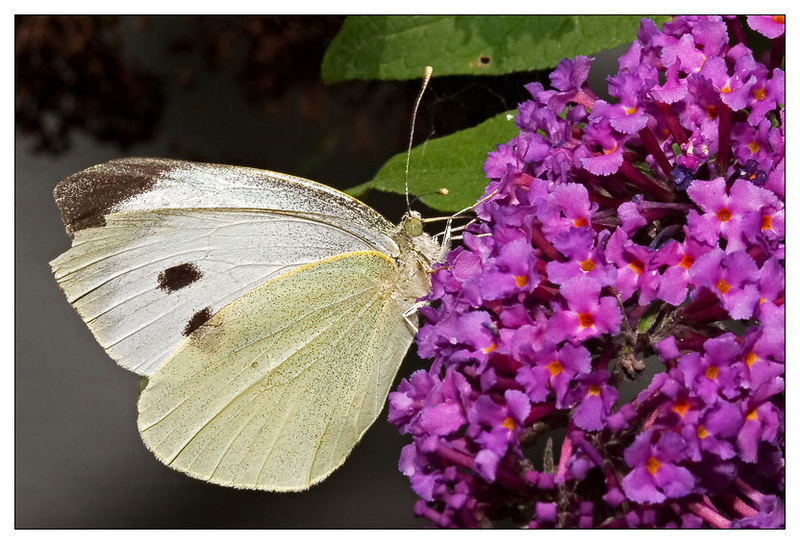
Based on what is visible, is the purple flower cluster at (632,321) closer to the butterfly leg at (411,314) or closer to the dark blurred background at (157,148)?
the butterfly leg at (411,314)

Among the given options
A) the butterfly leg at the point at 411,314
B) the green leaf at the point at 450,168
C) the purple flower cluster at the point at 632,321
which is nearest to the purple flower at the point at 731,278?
the purple flower cluster at the point at 632,321

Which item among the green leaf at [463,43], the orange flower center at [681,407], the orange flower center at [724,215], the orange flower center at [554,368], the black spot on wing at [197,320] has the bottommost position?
the black spot on wing at [197,320]

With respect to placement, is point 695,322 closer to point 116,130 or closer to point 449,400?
point 449,400

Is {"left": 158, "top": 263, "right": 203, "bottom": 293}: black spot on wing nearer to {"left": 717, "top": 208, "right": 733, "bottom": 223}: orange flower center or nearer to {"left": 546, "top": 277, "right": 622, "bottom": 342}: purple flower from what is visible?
{"left": 546, "top": 277, "right": 622, "bottom": 342}: purple flower

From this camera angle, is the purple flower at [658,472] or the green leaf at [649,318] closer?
the purple flower at [658,472]

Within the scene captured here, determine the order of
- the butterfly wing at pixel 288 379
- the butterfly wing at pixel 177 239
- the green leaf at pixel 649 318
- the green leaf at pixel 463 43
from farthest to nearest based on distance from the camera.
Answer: the butterfly wing at pixel 288 379 → the butterfly wing at pixel 177 239 → the green leaf at pixel 463 43 → the green leaf at pixel 649 318

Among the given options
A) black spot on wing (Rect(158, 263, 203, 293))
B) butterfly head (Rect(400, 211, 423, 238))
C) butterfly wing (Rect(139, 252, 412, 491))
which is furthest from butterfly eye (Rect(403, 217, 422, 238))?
black spot on wing (Rect(158, 263, 203, 293))

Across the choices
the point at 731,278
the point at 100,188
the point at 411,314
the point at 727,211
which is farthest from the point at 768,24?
the point at 100,188
